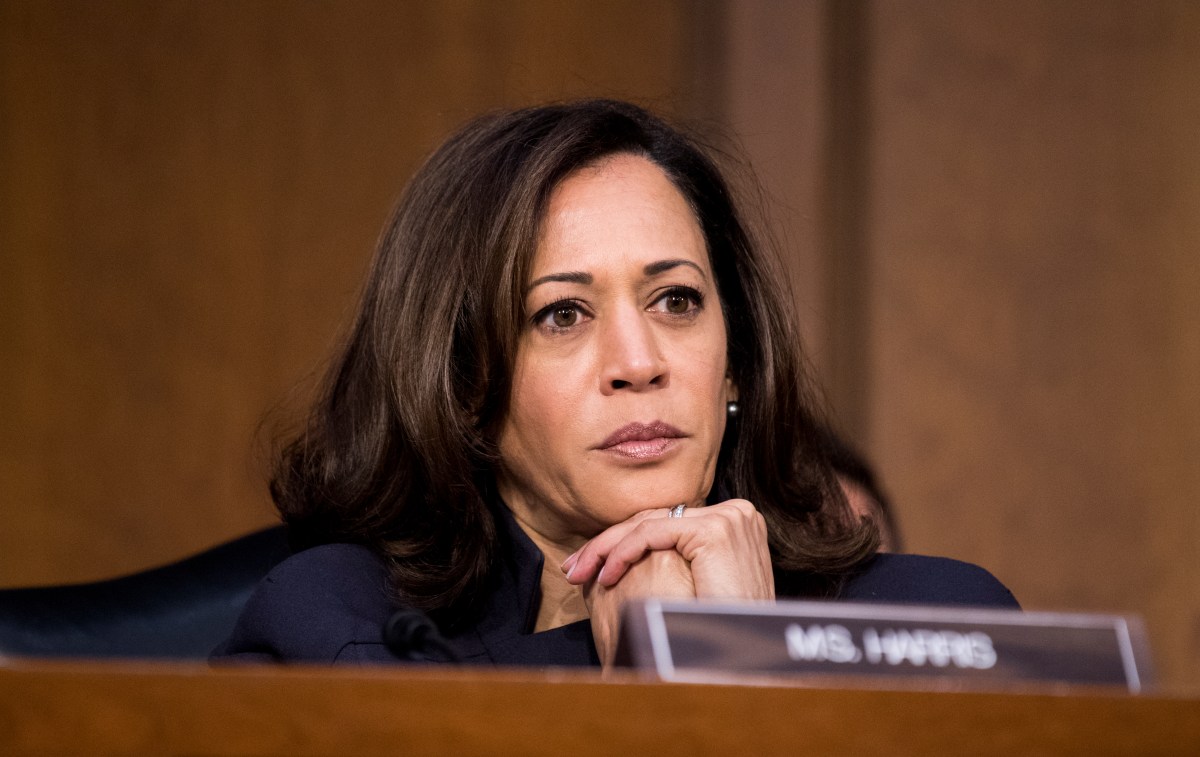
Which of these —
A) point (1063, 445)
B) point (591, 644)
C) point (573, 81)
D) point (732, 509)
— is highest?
point (573, 81)

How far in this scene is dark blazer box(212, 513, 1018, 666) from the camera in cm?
137

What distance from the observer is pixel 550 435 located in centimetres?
148

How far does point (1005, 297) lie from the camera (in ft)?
10.7

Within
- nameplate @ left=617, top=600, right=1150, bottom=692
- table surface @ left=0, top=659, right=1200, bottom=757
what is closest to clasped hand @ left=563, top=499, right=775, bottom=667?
nameplate @ left=617, top=600, right=1150, bottom=692

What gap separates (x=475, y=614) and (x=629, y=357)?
A: 35 centimetres

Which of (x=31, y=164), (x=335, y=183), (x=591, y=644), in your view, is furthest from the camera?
(x=335, y=183)

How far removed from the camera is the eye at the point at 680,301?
5.05 feet

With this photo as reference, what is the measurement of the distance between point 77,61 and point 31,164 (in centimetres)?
26

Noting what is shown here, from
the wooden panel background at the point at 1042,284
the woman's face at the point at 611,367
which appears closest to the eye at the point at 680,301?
the woman's face at the point at 611,367

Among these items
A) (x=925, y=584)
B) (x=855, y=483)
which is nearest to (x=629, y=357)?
(x=925, y=584)

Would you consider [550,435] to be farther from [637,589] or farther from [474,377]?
[637,589]

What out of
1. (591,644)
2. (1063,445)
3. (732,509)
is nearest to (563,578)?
(591,644)

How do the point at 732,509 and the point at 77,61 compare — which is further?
the point at 77,61

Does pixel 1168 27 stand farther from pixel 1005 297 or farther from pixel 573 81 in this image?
pixel 573 81
